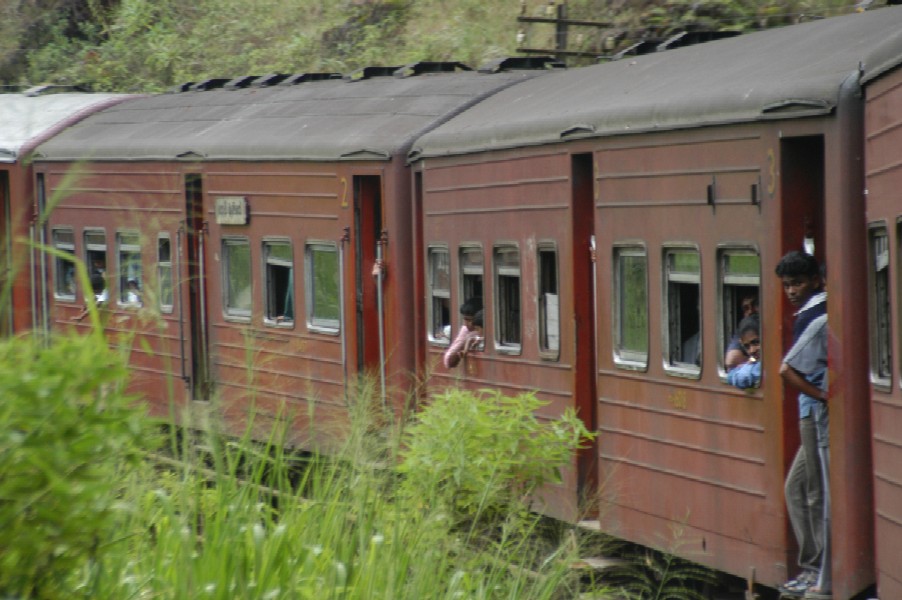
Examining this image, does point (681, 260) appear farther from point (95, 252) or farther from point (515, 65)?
point (95, 252)

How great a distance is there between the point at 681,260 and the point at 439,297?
360 centimetres

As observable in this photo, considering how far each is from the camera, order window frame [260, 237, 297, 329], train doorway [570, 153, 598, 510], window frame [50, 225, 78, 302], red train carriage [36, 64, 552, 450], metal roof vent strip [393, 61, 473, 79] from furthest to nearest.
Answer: window frame [50, 225, 78, 302], metal roof vent strip [393, 61, 473, 79], window frame [260, 237, 297, 329], red train carriage [36, 64, 552, 450], train doorway [570, 153, 598, 510]

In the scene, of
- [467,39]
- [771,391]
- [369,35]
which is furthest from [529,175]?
[369,35]

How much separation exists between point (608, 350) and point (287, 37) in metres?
18.9

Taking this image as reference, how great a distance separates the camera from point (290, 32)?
27125 millimetres

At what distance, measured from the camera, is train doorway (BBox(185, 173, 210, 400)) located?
14664 millimetres

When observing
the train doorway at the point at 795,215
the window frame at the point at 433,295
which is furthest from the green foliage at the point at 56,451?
the window frame at the point at 433,295

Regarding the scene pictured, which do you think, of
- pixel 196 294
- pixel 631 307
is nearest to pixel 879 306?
pixel 631 307

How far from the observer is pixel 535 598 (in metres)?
4.71

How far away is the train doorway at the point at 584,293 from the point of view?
9398mm

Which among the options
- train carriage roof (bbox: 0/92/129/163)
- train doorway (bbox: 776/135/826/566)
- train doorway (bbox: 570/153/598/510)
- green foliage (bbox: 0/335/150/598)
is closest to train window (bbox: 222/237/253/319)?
train carriage roof (bbox: 0/92/129/163)

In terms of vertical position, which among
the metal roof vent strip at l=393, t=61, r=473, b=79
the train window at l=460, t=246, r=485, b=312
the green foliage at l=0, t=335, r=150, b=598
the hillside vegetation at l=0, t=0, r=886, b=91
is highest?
the hillside vegetation at l=0, t=0, r=886, b=91

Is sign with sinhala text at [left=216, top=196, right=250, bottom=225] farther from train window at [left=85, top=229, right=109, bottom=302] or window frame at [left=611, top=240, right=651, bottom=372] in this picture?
window frame at [left=611, top=240, right=651, bottom=372]

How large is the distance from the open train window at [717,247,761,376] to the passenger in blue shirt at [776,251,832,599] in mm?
489
